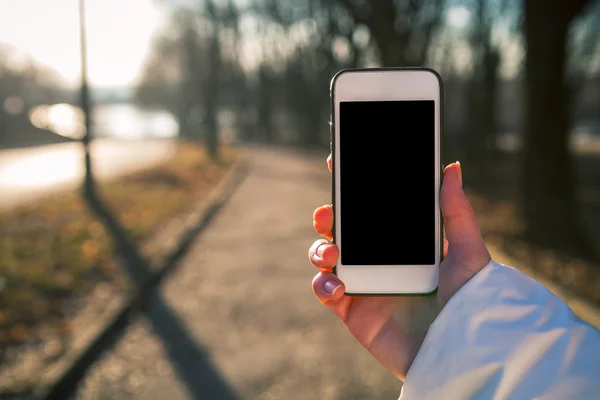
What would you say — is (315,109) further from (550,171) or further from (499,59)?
(550,171)

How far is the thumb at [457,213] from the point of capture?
201cm

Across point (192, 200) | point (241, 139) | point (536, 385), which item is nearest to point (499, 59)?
point (192, 200)

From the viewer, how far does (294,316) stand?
6.91 meters

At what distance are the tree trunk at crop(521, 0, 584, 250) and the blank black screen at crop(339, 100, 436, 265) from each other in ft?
29.2

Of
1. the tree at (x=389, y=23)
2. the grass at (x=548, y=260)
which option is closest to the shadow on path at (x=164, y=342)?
the grass at (x=548, y=260)

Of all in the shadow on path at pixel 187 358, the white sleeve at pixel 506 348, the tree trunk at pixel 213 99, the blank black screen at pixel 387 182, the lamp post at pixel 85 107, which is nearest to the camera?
the white sleeve at pixel 506 348

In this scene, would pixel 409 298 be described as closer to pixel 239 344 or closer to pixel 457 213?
pixel 457 213

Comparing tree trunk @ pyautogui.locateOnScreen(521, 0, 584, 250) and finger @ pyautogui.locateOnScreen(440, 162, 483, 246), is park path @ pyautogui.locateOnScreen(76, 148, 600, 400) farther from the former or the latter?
finger @ pyautogui.locateOnScreen(440, 162, 483, 246)

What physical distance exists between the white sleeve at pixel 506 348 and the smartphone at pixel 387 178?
411 mm

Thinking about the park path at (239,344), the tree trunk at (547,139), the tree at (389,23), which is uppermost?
the tree at (389,23)

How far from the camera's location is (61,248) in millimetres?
10234

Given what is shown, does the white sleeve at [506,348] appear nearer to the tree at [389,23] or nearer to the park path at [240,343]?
the park path at [240,343]

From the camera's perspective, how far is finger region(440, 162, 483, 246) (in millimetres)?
2008

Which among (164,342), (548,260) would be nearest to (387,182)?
(164,342)
